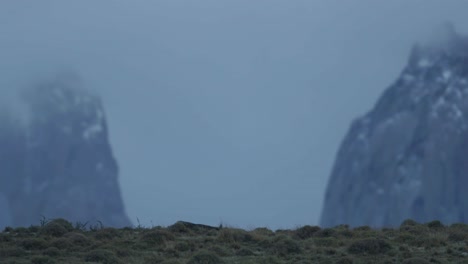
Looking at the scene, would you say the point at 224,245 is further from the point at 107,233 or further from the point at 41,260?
the point at 41,260

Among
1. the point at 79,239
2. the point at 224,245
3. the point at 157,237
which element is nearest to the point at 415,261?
the point at 224,245

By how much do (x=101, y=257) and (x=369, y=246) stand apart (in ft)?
25.1

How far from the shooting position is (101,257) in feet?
82.3

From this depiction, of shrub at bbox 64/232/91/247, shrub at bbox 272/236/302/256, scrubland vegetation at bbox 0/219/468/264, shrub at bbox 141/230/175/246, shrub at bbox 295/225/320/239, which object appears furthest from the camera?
shrub at bbox 295/225/320/239

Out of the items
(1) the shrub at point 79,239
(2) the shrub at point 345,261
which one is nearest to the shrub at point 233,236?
(1) the shrub at point 79,239

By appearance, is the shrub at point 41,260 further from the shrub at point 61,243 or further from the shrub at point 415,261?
the shrub at point 415,261

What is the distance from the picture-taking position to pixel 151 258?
25.5 metres

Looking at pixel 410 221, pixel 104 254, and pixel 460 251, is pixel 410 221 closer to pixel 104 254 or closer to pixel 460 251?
pixel 460 251

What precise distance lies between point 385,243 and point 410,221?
8355 millimetres

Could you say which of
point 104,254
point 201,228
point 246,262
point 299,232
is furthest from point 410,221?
point 104,254

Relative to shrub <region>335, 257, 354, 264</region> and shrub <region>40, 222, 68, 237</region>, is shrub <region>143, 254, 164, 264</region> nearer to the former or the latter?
shrub <region>335, 257, 354, 264</region>

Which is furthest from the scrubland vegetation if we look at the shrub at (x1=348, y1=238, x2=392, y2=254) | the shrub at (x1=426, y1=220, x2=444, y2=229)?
the shrub at (x1=426, y1=220, x2=444, y2=229)

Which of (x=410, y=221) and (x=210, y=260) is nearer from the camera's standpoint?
(x=210, y=260)

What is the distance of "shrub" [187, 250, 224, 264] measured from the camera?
24.6 metres
